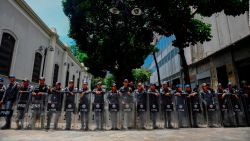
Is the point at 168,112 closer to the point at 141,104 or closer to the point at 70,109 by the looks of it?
the point at 141,104

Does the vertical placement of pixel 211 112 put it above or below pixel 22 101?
below

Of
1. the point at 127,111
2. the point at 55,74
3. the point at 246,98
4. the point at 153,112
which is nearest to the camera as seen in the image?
the point at 127,111

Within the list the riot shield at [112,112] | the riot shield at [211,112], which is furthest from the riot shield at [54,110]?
the riot shield at [211,112]

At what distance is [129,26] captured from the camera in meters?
16.3

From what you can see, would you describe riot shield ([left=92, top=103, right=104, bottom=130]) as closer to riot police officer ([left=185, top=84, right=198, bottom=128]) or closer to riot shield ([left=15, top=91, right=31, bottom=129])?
riot shield ([left=15, top=91, right=31, bottom=129])

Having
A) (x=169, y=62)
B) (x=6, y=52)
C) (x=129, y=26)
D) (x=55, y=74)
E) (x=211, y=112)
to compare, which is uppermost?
(x=169, y=62)

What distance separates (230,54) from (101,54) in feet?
40.1

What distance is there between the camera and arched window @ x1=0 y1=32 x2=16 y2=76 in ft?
42.0

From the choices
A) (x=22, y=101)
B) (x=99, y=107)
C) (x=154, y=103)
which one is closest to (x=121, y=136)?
(x=99, y=107)

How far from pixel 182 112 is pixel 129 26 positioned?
10.1 metres

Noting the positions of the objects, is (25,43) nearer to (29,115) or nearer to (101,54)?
(101,54)

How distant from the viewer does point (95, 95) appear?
26.4 feet

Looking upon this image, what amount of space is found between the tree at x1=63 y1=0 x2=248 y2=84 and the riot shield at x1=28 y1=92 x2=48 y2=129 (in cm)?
890

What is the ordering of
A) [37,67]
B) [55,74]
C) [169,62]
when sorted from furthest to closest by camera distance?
1. [169,62]
2. [55,74]
3. [37,67]
